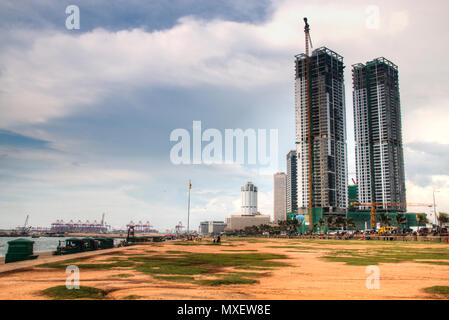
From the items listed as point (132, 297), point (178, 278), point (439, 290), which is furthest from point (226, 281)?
point (439, 290)

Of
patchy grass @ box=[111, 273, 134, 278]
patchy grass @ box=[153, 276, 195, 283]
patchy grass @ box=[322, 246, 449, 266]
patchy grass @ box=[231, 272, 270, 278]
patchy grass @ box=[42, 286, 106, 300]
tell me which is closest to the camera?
patchy grass @ box=[42, 286, 106, 300]

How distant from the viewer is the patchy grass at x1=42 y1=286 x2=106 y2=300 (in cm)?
1571

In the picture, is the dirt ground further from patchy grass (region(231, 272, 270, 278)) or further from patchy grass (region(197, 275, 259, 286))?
patchy grass (region(197, 275, 259, 286))

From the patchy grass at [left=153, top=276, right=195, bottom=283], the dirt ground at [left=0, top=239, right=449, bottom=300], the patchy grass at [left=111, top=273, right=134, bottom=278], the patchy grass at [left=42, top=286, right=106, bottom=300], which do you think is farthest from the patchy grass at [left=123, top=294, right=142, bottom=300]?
the patchy grass at [left=111, top=273, right=134, bottom=278]

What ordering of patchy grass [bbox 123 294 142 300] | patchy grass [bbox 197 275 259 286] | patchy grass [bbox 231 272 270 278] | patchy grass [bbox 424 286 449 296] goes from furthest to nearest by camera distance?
1. patchy grass [bbox 231 272 270 278]
2. patchy grass [bbox 197 275 259 286]
3. patchy grass [bbox 424 286 449 296]
4. patchy grass [bbox 123 294 142 300]

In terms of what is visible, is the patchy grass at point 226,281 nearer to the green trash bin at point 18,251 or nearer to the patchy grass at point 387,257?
the patchy grass at point 387,257

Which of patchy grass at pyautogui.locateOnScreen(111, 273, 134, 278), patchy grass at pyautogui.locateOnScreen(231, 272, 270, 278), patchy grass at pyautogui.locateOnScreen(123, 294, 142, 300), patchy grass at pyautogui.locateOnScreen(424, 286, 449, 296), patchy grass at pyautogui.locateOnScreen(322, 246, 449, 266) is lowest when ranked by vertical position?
patchy grass at pyautogui.locateOnScreen(322, 246, 449, 266)

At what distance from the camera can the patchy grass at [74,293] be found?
1571 cm

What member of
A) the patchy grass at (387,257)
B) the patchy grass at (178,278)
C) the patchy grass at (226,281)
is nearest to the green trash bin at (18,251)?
the patchy grass at (178,278)
